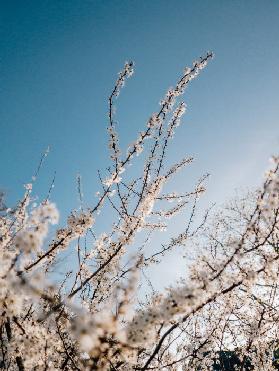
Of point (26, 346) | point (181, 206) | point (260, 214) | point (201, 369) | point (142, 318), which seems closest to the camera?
point (142, 318)

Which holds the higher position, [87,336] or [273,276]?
[273,276]

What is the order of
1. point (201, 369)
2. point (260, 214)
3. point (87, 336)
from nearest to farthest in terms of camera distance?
point (87, 336)
point (260, 214)
point (201, 369)

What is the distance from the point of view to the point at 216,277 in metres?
2.94

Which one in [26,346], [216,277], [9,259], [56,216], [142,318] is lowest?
[142,318]

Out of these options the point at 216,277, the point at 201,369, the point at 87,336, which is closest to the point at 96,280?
the point at 216,277

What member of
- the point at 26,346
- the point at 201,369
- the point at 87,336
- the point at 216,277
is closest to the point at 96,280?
the point at 26,346

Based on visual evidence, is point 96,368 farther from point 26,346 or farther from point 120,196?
point 120,196

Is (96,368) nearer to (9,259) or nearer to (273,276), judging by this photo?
(9,259)

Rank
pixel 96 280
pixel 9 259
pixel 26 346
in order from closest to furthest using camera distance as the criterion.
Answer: pixel 9 259 → pixel 26 346 → pixel 96 280

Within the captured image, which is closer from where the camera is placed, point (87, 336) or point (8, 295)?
point (87, 336)

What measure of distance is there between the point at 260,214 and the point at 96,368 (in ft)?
6.47

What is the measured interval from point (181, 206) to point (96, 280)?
1.94 m

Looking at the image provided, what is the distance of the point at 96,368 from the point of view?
2609 mm

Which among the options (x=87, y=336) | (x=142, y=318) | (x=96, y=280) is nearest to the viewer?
(x=87, y=336)
